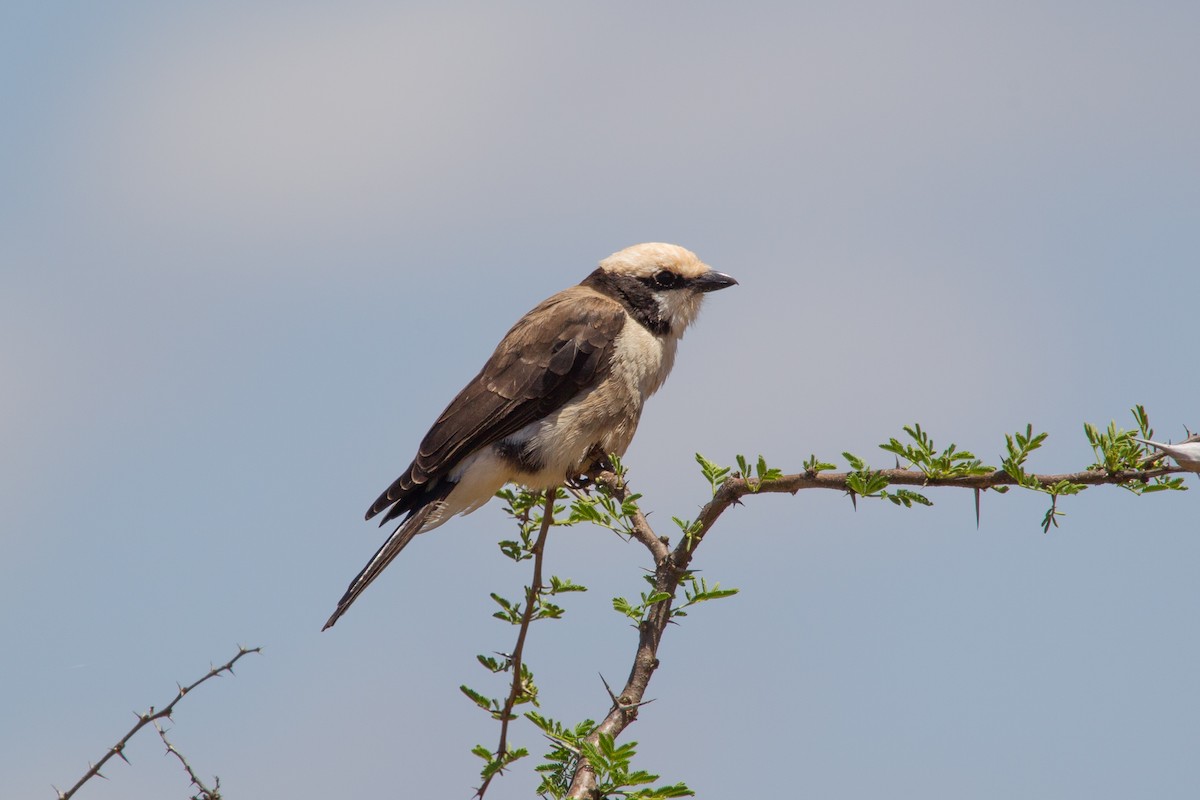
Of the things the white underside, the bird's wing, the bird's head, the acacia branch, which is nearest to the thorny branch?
the acacia branch

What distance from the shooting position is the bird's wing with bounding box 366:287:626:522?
6.58m

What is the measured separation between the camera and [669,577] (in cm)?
415

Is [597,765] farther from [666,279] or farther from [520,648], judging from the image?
[666,279]

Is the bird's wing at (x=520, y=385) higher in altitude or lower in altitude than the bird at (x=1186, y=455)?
higher

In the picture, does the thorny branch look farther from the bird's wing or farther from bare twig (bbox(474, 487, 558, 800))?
the bird's wing

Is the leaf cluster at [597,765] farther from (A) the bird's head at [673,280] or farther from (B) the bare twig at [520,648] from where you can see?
(A) the bird's head at [673,280]

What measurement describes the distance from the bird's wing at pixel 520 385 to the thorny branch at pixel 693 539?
7.90 feet

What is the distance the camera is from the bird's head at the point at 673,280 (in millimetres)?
7516

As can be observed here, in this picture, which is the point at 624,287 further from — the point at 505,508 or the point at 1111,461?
the point at 1111,461

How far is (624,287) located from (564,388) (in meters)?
1.10

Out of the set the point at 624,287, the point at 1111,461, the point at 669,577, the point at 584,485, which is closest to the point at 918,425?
the point at 1111,461

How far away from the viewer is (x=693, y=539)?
13.5ft

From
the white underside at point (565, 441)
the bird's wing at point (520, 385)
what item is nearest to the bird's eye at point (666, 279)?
the bird's wing at point (520, 385)

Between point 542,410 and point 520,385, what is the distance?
0.69 ft
